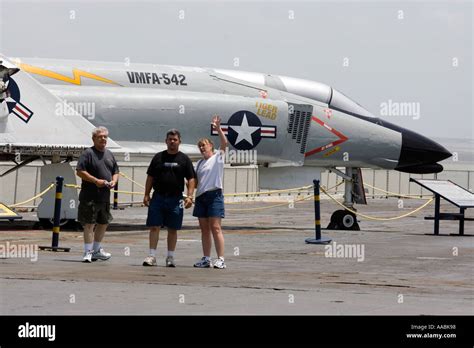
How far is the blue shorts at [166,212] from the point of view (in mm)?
13820

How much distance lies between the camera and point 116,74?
75.3 ft

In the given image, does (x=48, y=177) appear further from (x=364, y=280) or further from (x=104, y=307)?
(x=104, y=307)

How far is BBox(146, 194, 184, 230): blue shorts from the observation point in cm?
1382

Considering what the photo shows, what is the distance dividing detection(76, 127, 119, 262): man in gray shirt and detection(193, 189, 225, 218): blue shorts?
1.30 m

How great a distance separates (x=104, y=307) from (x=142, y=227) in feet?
44.8

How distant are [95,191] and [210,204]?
165cm

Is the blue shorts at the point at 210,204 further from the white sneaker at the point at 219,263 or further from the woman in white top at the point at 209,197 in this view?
the white sneaker at the point at 219,263

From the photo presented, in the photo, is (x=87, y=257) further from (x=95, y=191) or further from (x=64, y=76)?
(x=64, y=76)

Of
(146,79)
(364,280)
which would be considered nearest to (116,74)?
(146,79)

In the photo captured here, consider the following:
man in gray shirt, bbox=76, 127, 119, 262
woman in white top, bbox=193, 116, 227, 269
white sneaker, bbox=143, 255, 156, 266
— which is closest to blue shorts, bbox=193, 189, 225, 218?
woman in white top, bbox=193, 116, 227, 269

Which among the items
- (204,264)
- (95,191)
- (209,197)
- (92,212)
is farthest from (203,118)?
(204,264)

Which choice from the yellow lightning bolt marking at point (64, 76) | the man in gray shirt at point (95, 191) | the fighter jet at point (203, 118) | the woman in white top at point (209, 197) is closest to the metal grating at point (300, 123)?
the fighter jet at point (203, 118)

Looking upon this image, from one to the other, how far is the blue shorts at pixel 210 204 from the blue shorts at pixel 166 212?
10.0 inches
